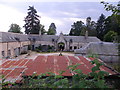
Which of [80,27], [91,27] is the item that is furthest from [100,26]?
[80,27]

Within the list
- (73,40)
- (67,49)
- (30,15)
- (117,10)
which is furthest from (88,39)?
(117,10)

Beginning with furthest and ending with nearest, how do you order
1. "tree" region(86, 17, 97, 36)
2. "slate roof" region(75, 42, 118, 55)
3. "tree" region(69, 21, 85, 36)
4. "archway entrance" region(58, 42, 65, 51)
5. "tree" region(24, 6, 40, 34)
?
1. "tree" region(69, 21, 85, 36)
2. "tree" region(86, 17, 97, 36)
3. "tree" region(24, 6, 40, 34)
4. "archway entrance" region(58, 42, 65, 51)
5. "slate roof" region(75, 42, 118, 55)

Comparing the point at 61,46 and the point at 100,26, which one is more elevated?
the point at 100,26

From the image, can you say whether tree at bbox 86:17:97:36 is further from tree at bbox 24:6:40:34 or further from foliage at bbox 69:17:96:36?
tree at bbox 24:6:40:34

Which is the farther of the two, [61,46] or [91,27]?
[91,27]

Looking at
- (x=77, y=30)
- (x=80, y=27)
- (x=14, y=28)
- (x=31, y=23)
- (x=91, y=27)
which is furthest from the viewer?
(x=80, y=27)

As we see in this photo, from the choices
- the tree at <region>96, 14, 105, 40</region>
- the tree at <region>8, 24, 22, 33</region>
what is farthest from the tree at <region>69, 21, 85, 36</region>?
the tree at <region>8, 24, 22, 33</region>

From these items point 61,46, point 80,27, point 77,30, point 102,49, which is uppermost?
point 80,27

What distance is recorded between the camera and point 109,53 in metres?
14.0

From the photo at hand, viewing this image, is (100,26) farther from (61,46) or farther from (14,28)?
(14,28)

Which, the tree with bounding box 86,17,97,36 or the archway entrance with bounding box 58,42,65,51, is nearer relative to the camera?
the archway entrance with bounding box 58,42,65,51

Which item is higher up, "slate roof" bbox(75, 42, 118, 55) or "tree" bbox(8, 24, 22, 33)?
"tree" bbox(8, 24, 22, 33)

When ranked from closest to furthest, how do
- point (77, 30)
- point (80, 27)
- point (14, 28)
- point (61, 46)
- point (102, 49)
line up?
point (102, 49)
point (61, 46)
point (14, 28)
point (77, 30)
point (80, 27)

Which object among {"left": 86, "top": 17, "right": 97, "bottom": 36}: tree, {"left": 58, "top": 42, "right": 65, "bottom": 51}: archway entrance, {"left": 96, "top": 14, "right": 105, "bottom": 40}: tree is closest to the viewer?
{"left": 58, "top": 42, "right": 65, "bottom": 51}: archway entrance
